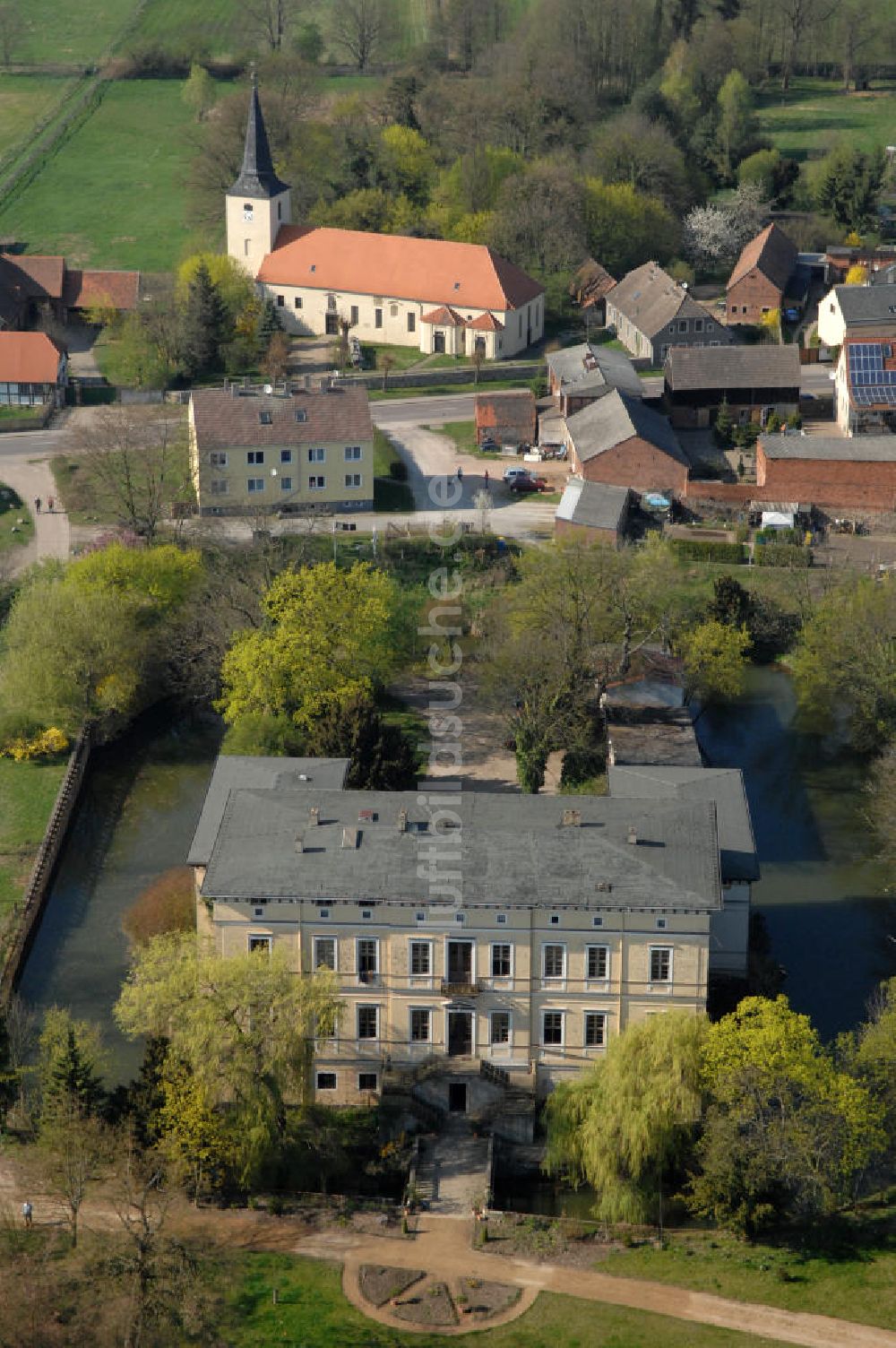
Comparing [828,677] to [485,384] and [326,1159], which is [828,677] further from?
[485,384]

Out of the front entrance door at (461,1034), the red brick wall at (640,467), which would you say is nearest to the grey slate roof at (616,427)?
the red brick wall at (640,467)

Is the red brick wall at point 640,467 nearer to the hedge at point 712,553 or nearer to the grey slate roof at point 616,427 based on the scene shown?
the grey slate roof at point 616,427

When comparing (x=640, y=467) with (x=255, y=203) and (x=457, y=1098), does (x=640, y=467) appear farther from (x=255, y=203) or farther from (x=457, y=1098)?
(x=457, y=1098)

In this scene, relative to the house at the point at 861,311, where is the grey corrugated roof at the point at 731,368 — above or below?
below

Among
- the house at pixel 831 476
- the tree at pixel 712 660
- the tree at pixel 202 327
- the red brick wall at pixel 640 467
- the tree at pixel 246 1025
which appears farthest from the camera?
the tree at pixel 202 327

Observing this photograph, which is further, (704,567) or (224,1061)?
(704,567)

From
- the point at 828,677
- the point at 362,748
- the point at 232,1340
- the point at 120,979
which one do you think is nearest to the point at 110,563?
the point at 362,748

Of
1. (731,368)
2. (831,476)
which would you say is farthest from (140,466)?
(831,476)
